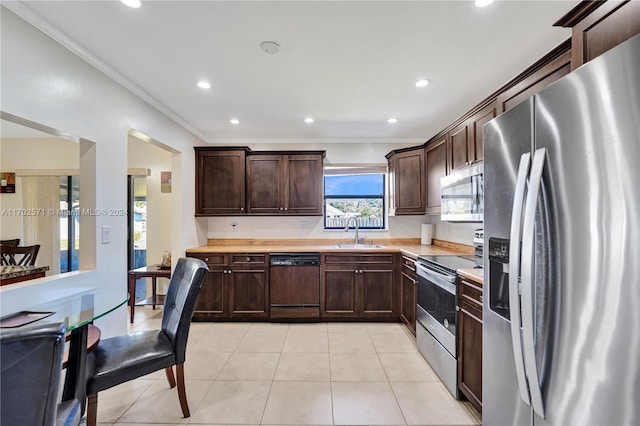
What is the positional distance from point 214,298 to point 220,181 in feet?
5.16

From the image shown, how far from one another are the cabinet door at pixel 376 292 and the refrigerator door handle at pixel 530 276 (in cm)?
256

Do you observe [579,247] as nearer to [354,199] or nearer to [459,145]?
[459,145]

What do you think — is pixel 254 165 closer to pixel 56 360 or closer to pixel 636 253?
pixel 56 360

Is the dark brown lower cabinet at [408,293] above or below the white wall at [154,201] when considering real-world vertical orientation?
below

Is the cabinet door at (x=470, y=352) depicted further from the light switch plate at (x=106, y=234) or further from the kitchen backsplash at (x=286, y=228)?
the light switch plate at (x=106, y=234)

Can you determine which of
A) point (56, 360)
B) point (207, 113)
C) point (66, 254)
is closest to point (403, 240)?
point (207, 113)

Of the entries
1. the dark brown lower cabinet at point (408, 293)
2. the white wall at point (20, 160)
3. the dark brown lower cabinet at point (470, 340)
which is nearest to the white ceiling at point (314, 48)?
the dark brown lower cabinet at point (470, 340)

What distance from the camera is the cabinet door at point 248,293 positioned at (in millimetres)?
3564

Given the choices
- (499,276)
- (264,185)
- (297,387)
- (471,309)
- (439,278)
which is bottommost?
(297,387)

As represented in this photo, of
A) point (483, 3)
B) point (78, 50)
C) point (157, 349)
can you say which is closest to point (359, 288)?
point (157, 349)

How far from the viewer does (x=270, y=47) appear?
6.40ft

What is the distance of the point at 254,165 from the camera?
3922mm

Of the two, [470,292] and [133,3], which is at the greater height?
[133,3]

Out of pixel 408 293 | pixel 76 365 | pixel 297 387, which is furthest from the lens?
pixel 408 293
